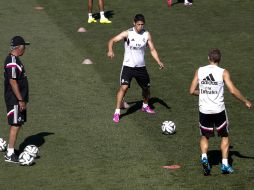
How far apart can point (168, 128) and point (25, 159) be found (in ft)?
Answer: 11.7

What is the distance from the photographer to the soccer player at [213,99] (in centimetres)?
1472

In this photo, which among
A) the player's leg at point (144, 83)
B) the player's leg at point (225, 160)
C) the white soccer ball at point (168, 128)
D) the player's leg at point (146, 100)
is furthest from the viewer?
the player's leg at point (146, 100)

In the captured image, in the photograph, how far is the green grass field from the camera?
15.0 metres

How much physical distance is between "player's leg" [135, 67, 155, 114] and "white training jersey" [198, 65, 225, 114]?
12.9 ft

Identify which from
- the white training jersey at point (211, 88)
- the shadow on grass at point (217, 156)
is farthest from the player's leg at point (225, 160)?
the white training jersey at point (211, 88)

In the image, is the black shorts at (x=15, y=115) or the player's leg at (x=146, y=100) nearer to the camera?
the black shorts at (x=15, y=115)

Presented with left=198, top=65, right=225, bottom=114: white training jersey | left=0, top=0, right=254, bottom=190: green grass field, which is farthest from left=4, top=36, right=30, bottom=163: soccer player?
left=198, top=65, right=225, bottom=114: white training jersey

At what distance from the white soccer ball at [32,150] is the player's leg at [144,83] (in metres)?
3.94

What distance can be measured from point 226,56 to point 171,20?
433cm

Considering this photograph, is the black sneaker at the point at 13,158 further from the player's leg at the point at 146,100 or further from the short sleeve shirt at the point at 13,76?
the player's leg at the point at 146,100

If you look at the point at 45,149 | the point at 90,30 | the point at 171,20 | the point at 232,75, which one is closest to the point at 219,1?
the point at 171,20

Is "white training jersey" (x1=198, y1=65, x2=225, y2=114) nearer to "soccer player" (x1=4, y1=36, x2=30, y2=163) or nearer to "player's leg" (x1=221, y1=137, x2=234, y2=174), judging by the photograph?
"player's leg" (x1=221, y1=137, x2=234, y2=174)

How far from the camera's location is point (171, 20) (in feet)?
90.6

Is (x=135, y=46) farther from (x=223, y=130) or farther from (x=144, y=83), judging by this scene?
(x=223, y=130)
